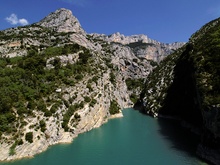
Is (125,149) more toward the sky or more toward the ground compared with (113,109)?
more toward the ground

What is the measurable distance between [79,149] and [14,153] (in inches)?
483

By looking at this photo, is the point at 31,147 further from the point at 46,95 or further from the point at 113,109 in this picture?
the point at 113,109

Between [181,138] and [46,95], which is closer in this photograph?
[181,138]

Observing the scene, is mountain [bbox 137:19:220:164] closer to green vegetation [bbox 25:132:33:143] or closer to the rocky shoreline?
the rocky shoreline

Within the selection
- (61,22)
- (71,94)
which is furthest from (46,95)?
(61,22)

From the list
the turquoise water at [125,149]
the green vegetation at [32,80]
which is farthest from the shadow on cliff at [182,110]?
the green vegetation at [32,80]

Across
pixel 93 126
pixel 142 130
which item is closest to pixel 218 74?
pixel 142 130

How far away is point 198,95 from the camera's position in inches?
2051

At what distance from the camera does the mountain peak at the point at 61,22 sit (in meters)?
147

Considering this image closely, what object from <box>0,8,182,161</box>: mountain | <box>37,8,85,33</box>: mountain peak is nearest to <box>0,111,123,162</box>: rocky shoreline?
<box>0,8,182,161</box>: mountain

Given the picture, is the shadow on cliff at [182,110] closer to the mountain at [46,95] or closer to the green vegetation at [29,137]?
the mountain at [46,95]

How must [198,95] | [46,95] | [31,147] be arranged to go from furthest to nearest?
[46,95], [198,95], [31,147]

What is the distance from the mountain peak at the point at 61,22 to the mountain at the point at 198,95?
67.3 metres

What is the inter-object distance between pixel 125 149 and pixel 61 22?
126 metres
